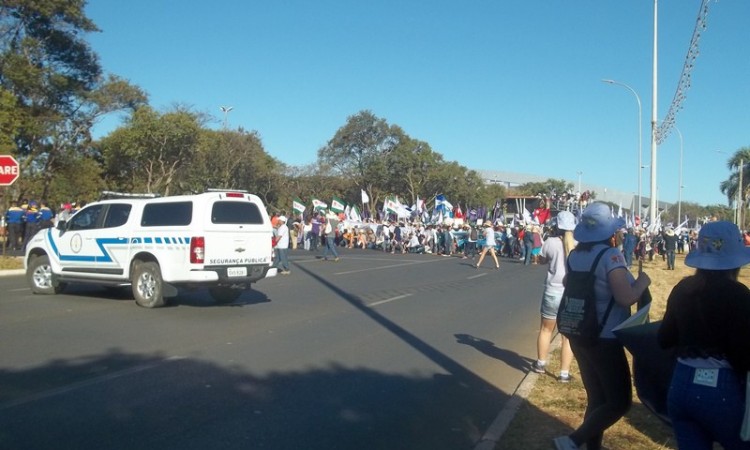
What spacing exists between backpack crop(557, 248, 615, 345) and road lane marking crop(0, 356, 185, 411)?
4772mm

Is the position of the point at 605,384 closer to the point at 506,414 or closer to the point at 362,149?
the point at 506,414

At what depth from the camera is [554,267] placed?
7.62 metres

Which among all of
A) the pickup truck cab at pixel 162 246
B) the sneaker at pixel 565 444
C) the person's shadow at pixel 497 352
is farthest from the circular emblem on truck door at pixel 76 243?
the sneaker at pixel 565 444

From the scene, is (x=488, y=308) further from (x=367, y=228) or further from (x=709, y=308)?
(x=367, y=228)

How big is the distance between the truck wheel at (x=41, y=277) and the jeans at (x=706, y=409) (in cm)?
1338

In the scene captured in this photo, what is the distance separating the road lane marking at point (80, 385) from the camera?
644 cm

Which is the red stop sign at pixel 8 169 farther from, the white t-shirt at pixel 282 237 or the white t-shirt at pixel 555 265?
the white t-shirt at pixel 555 265

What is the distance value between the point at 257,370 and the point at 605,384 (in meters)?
4.42

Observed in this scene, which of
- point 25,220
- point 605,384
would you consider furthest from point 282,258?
point 605,384

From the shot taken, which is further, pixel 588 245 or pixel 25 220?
pixel 25 220

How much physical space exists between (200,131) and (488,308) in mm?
32998

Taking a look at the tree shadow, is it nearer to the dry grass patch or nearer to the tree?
the dry grass patch

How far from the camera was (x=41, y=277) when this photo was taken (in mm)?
14359

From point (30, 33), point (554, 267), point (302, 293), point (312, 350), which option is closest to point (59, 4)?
point (30, 33)
